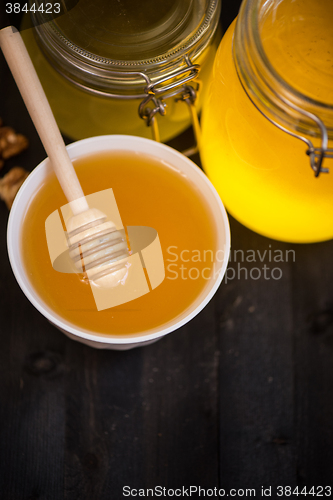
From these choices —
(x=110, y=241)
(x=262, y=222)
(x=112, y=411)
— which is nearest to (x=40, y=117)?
(x=110, y=241)

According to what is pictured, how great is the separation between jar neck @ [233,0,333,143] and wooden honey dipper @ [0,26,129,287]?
0.71 feet

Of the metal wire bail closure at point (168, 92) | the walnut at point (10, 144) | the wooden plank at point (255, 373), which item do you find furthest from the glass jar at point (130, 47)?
the wooden plank at point (255, 373)

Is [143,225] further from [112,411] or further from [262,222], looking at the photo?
[112,411]

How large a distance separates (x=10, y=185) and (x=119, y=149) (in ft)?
0.73

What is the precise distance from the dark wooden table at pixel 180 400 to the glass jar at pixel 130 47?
17 centimetres

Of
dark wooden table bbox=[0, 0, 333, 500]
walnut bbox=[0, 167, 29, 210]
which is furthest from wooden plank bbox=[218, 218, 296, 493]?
walnut bbox=[0, 167, 29, 210]

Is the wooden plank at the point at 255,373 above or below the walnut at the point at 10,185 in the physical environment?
below

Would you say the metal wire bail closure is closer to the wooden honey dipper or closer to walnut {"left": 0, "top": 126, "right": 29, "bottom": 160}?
the wooden honey dipper

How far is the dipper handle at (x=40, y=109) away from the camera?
1.51ft

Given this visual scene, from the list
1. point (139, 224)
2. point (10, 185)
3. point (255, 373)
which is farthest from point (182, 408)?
point (10, 185)

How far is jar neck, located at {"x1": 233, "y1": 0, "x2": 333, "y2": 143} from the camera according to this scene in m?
0.40

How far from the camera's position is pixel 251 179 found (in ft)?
1.67

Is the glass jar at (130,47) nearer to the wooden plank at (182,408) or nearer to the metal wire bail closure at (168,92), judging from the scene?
the metal wire bail closure at (168,92)

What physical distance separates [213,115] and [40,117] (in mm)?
211
